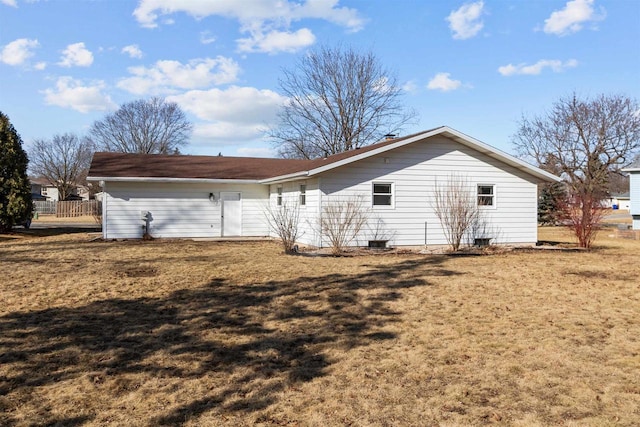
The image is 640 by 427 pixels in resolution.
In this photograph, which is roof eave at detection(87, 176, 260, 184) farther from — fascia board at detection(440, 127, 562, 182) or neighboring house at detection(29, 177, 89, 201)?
neighboring house at detection(29, 177, 89, 201)

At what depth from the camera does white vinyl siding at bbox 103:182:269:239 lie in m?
18.6

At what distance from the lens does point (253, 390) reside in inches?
186

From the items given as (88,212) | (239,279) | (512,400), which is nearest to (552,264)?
(239,279)

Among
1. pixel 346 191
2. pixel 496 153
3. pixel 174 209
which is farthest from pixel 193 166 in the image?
pixel 496 153

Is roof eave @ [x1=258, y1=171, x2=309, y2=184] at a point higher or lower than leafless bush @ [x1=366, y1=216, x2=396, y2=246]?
higher

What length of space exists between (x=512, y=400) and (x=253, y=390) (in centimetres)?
242

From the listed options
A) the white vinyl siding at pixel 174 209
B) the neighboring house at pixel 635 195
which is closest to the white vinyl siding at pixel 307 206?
the white vinyl siding at pixel 174 209

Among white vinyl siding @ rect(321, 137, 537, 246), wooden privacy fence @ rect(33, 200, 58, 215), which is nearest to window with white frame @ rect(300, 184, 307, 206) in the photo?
white vinyl siding @ rect(321, 137, 537, 246)

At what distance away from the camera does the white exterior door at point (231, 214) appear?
66.1 ft

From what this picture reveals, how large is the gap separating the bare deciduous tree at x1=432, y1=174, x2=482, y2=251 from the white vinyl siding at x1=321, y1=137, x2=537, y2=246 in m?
0.21

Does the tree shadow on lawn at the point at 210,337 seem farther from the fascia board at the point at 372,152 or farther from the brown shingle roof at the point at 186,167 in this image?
the brown shingle roof at the point at 186,167

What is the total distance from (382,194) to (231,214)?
725cm

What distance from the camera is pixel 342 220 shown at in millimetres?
15195

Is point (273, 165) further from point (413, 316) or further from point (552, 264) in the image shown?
point (413, 316)
